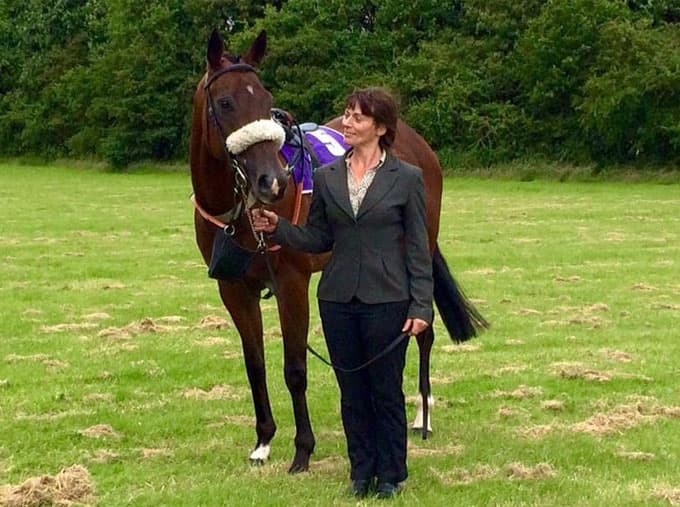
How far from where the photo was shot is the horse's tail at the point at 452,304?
27.2 ft

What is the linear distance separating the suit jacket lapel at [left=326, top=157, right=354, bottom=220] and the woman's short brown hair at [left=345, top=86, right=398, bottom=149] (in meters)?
0.26

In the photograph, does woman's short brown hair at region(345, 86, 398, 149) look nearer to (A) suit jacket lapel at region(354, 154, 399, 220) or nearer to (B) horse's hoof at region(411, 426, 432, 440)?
(A) suit jacket lapel at region(354, 154, 399, 220)

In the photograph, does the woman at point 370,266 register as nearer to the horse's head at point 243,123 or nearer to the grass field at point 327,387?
the horse's head at point 243,123

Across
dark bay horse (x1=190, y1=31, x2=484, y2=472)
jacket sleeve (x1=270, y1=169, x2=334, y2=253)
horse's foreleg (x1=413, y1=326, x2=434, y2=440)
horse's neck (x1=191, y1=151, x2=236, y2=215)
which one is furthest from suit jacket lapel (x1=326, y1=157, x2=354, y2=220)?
horse's foreleg (x1=413, y1=326, x2=434, y2=440)

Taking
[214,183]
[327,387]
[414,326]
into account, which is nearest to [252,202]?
[214,183]

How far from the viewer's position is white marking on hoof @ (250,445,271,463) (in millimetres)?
6668

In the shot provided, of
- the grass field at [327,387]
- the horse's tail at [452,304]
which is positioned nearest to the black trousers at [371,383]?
the grass field at [327,387]

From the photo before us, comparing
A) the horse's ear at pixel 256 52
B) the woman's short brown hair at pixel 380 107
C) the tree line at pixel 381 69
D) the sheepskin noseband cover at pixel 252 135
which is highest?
the horse's ear at pixel 256 52

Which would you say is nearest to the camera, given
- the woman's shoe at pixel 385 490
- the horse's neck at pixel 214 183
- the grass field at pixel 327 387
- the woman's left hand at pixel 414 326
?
the woman's left hand at pixel 414 326

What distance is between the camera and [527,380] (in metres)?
8.80

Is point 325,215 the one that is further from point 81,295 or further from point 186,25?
point 186,25

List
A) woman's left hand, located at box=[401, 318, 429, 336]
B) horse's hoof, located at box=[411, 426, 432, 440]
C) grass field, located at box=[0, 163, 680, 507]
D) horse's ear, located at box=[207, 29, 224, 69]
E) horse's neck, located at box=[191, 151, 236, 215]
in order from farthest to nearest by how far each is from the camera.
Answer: horse's hoof, located at box=[411, 426, 432, 440] → horse's neck, located at box=[191, 151, 236, 215] → grass field, located at box=[0, 163, 680, 507] → horse's ear, located at box=[207, 29, 224, 69] → woman's left hand, located at box=[401, 318, 429, 336]

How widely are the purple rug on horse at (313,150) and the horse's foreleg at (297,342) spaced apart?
2.11 feet

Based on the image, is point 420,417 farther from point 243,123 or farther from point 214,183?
point 243,123
